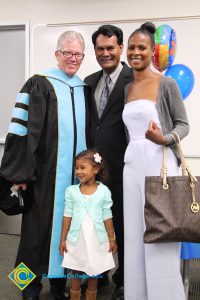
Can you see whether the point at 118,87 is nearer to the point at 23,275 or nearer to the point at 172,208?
the point at 172,208

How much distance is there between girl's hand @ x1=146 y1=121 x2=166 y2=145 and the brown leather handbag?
155mm

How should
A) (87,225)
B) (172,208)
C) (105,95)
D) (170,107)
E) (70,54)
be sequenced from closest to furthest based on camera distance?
(172,208), (170,107), (87,225), (70,54), (105,95)

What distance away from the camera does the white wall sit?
11.5ft

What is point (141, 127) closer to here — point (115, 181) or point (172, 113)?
point (172, 113)

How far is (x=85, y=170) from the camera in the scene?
6.72 feet

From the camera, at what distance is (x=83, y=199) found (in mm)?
2020

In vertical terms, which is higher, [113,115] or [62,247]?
[113,115]

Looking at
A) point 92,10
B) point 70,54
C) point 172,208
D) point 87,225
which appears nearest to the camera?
point 172,208

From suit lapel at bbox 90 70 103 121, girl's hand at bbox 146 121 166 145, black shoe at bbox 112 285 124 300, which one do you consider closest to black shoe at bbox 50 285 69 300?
black shoe at bbox 112 285 124 300

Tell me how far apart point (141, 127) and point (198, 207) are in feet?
1.71

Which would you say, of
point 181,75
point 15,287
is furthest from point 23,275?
point 181,75

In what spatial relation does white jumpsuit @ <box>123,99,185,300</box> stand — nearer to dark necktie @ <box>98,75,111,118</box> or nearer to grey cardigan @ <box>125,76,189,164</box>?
grey cardigan @ <box>125,76,189,164</box>

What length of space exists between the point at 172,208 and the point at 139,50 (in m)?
0.85

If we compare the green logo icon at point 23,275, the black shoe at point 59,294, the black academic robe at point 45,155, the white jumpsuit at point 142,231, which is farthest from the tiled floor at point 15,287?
the white jumpsuit at point 142,231
